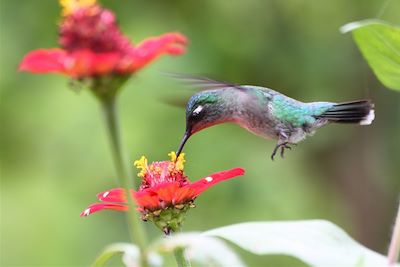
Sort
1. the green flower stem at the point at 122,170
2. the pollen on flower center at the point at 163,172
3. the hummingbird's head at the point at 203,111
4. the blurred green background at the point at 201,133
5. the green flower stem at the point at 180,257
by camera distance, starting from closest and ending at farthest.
A: the green flower stem at the point at 122,170 < the green flower stem at the point at 180,257 < the pollen on flower center at the point at 163,172 < the hummingbird's head at the point at 203,111 < the blurred green background at the point at 201,133

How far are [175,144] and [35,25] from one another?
75cm

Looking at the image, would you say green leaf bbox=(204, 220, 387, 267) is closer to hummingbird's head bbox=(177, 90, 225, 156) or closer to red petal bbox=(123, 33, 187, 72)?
red petal bbox=(123, 33, 187, 72)

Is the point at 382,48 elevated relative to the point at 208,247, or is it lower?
elevated

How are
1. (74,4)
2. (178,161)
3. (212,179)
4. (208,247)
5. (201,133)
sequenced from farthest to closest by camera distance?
(201,133) → (178,161) → (212,179) → (74,4) → (208,247)

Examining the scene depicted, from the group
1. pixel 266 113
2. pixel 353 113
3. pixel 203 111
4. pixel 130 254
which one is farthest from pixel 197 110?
pixel 130 254

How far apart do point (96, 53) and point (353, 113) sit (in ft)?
1.99

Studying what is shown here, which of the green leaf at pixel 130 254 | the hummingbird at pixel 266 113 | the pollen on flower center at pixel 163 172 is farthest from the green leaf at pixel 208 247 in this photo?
the hummingbird at pixel 266 113

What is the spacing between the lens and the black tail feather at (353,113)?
116cm

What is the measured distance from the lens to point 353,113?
3.95 ft

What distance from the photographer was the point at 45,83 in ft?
8.71

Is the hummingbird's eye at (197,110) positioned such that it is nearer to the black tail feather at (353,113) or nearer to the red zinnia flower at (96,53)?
the black tail feather at (353,113)

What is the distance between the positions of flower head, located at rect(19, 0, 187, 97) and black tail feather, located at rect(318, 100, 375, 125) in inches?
19.8

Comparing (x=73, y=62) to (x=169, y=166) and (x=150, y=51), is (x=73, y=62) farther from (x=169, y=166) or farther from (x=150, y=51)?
(x=169, y=166)

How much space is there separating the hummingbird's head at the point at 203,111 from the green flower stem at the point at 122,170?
47cm
